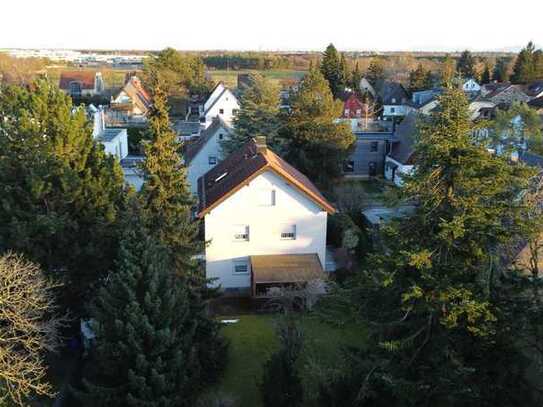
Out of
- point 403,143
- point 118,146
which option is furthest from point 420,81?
point 118,146

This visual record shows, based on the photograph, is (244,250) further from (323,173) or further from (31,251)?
(323,173)

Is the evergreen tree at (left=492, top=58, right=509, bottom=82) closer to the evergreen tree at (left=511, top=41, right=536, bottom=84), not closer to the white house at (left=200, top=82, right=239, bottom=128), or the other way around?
the evergreen tree at (left=511, top=41, right=536, bottom=84)

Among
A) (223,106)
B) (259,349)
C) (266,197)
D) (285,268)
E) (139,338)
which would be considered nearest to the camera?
(139,338)

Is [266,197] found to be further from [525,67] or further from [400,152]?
[525,67]

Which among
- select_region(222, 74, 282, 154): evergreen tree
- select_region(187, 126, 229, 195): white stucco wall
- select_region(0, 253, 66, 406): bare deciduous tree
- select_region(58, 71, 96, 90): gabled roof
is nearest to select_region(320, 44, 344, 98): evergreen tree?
select_region(58, 71, 96, 90): gabled roof

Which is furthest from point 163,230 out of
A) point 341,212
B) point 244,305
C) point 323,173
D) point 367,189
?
point 367,189

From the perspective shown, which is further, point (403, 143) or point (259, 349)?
point (403, 143)

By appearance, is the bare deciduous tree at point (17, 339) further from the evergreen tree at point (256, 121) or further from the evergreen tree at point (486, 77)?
the evergreen tree at point (486, 77)
